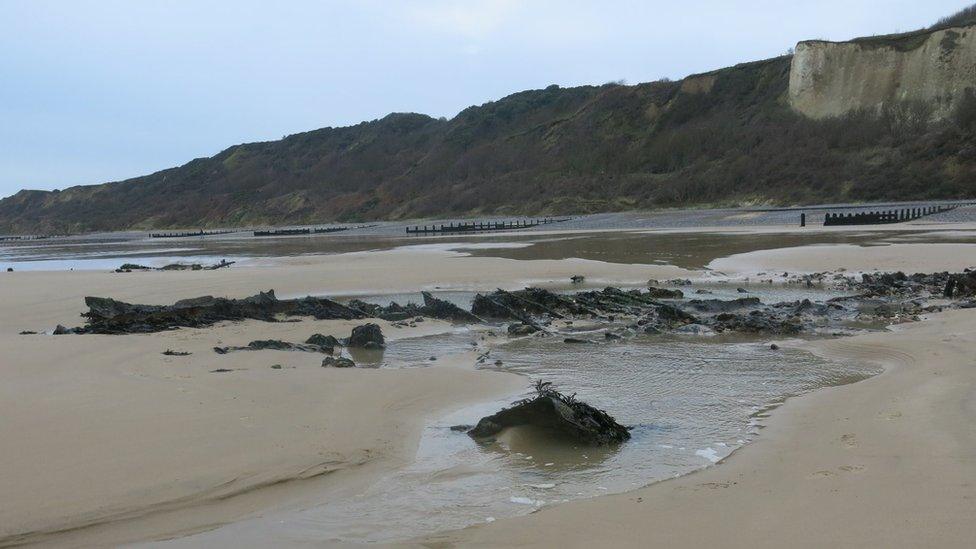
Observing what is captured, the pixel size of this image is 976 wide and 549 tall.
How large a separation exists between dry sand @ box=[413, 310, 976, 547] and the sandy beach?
0.5 inches

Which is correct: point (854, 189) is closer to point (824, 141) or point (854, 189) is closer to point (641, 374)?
point (824, 141)

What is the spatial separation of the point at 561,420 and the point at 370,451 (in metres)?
1.33

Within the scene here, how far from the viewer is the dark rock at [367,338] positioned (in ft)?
32.6

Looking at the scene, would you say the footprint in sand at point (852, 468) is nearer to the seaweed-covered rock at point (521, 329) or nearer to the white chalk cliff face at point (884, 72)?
the seaweed-covered rock at point (521, 329)

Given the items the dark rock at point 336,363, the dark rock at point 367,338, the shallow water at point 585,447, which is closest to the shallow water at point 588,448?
the shallow water at point 585,447

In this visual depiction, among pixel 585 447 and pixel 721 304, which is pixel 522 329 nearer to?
pixel 721 304

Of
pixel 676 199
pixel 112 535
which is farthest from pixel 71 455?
pixel 676 199

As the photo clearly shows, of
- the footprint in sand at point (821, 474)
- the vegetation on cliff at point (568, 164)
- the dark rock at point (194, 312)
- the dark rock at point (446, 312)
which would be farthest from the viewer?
the vegetation on cliff at point (568, 164)

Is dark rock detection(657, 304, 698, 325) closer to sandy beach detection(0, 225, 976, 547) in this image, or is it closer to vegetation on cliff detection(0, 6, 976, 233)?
sandy beach detection(0, 225, 976, 547)

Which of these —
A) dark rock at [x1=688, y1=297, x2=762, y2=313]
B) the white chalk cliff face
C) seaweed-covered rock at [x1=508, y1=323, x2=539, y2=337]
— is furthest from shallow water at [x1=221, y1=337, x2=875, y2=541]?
the white chalk cliff face

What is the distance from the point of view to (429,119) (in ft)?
429

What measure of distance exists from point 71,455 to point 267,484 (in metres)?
1.20

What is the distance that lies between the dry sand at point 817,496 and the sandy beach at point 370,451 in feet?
0.04

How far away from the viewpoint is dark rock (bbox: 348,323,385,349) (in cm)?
992
